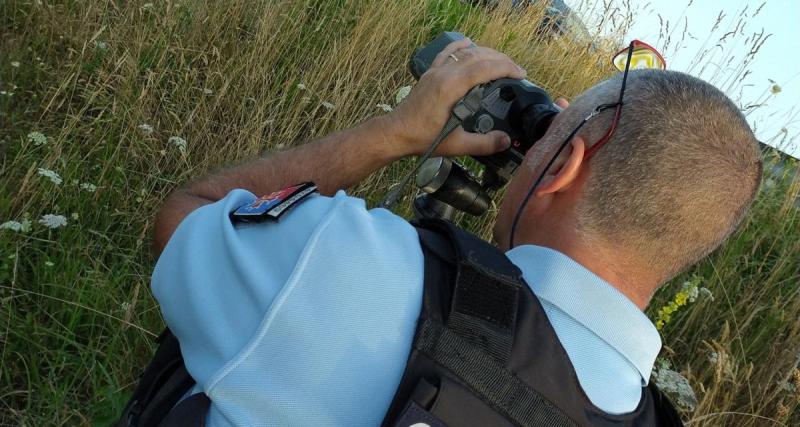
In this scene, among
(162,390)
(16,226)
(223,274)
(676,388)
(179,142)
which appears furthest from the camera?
(179,142)

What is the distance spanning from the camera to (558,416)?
0.96m

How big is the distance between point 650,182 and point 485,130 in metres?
0.42

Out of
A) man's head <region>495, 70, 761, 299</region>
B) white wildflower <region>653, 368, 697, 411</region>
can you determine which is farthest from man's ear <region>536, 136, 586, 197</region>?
white wildflower <region>653, 368, 697, 411</region>

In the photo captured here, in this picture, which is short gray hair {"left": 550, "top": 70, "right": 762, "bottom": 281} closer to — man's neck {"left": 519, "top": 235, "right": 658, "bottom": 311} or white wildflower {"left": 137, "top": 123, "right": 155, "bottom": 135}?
man's neck {"left": 519, "top": 235, "right": 658, "bottom": 311}

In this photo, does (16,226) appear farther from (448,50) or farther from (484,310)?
(484,310)

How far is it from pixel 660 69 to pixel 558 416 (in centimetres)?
72

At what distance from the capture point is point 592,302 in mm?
1101

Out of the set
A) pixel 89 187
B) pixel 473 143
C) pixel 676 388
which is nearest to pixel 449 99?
pixel 473 143

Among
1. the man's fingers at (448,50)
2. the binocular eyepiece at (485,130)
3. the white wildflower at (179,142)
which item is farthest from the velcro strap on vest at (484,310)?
the white wildflower at (179,142)

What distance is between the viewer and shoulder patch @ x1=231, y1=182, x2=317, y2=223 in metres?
1.08

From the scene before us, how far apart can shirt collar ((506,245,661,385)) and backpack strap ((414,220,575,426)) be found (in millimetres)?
121

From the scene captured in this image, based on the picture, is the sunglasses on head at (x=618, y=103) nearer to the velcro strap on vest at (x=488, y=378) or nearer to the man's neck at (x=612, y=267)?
the man's neck at (x=612, y=267)

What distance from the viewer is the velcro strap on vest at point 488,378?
0.94 meters

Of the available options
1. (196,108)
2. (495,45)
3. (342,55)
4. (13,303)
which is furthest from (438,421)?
(495,45)
